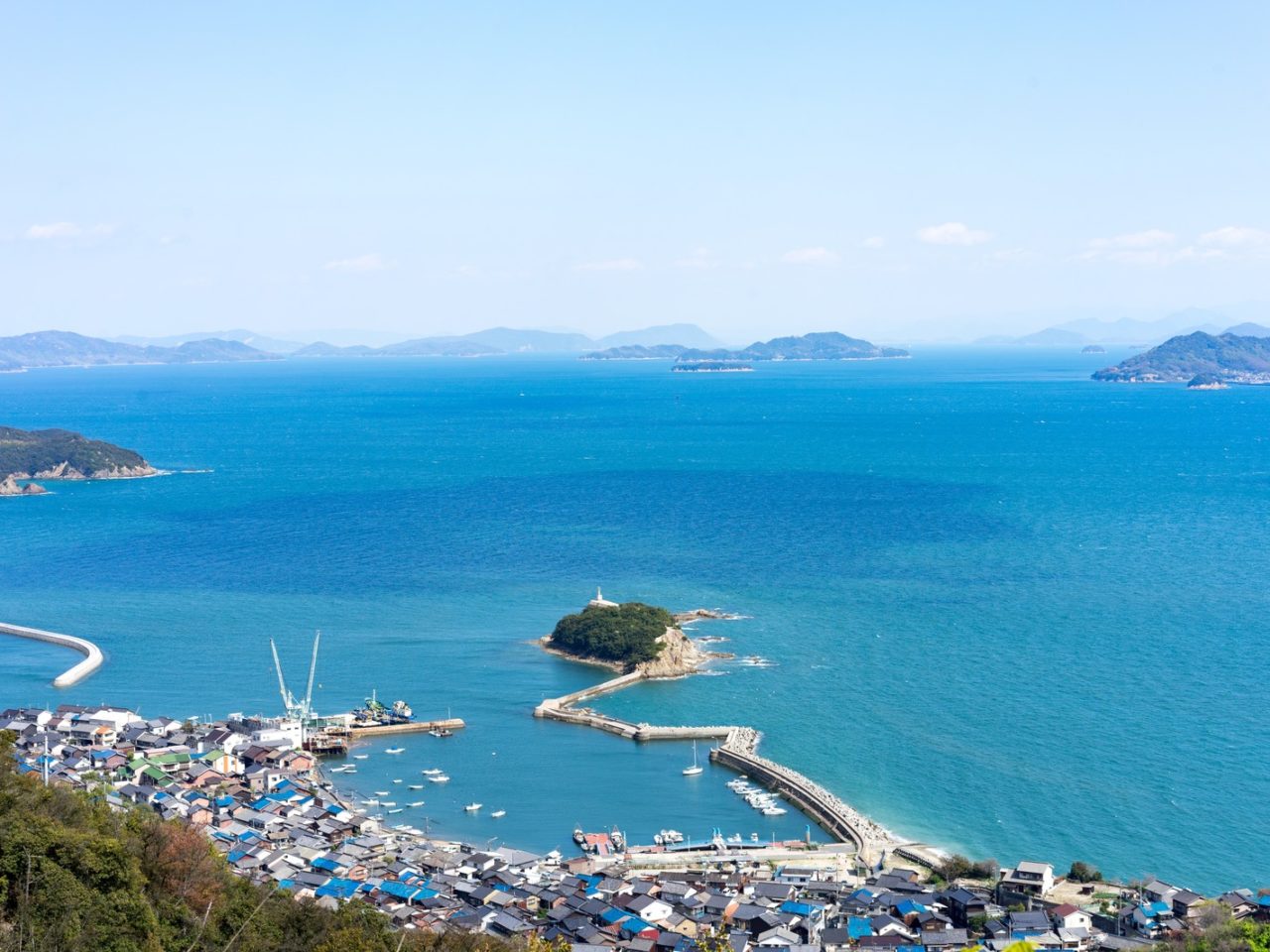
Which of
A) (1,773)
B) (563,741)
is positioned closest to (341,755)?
(563,741)

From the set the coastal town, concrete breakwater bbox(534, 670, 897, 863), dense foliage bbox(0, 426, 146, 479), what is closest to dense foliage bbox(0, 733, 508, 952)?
the coastal town

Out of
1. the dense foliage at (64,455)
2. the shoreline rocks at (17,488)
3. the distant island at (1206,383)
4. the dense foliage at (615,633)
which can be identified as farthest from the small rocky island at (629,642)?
the distant island at (1206,383)

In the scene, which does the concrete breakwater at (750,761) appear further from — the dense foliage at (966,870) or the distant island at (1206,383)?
the distant island at (1206,383)

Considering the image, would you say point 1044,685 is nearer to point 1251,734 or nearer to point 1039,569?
point 1251,734

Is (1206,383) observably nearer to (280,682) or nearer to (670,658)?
(670,658)

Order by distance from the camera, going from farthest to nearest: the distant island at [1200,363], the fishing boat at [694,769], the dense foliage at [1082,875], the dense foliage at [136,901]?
the distant island at [1200,363] → the fishing boat at [694,769] → the dense foliage at [1082,875] → the dense foliage at [136,901]

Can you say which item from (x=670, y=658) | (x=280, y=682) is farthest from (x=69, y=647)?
(x=670, y=658)

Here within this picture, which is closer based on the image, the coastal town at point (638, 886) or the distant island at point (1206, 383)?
the coastal town at point (638, 886)
